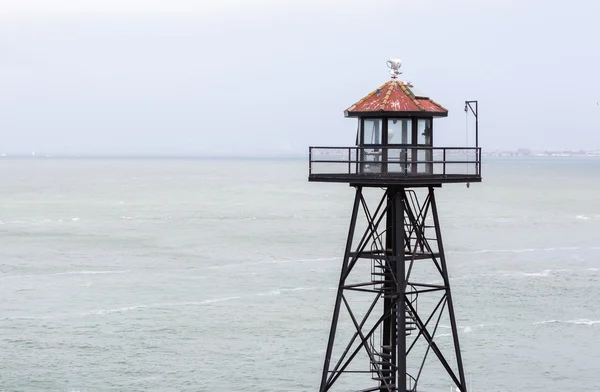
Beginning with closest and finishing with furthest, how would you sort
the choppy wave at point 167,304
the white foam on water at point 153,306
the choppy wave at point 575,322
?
the choppy wave at point 575,322 → the white foam on water at point 153,306 → the choppy wave at point 167,304

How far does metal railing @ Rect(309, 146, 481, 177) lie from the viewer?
28.5 metres

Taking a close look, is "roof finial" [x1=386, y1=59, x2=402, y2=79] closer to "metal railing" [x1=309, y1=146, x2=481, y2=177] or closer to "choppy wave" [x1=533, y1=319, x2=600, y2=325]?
"metal railing" [x1=309, y1=146, x2=481, y2=177]

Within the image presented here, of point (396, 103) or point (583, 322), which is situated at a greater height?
point (396, 103)

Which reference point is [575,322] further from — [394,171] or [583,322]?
[394,171]

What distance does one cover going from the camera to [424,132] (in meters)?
29.3

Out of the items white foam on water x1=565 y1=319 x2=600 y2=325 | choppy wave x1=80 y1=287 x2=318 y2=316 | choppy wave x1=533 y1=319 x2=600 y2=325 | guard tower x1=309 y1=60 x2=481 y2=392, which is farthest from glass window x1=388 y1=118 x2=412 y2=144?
choppy wave x1=80 y1=287 x2=318 y2=316

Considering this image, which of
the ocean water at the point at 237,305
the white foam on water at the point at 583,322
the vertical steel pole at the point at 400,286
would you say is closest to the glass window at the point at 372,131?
the vertical steel pole at the point at 400,286

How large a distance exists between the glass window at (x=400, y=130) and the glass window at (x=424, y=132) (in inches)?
9.9

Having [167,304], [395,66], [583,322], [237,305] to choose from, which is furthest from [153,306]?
[395,66]

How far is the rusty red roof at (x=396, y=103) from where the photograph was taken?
28609mm

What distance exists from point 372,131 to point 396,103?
0.94 meters

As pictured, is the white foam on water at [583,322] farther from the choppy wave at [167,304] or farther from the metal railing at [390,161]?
the metal railing at [390,161]

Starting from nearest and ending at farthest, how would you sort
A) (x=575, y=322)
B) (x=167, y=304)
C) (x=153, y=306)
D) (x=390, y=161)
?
1. (x=390, y=161)
2. (x=575, y=322)
3. (x=153, y=306)
4. (x=167, y=304)

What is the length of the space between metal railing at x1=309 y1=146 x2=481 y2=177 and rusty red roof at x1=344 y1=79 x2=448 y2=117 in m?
0.92
